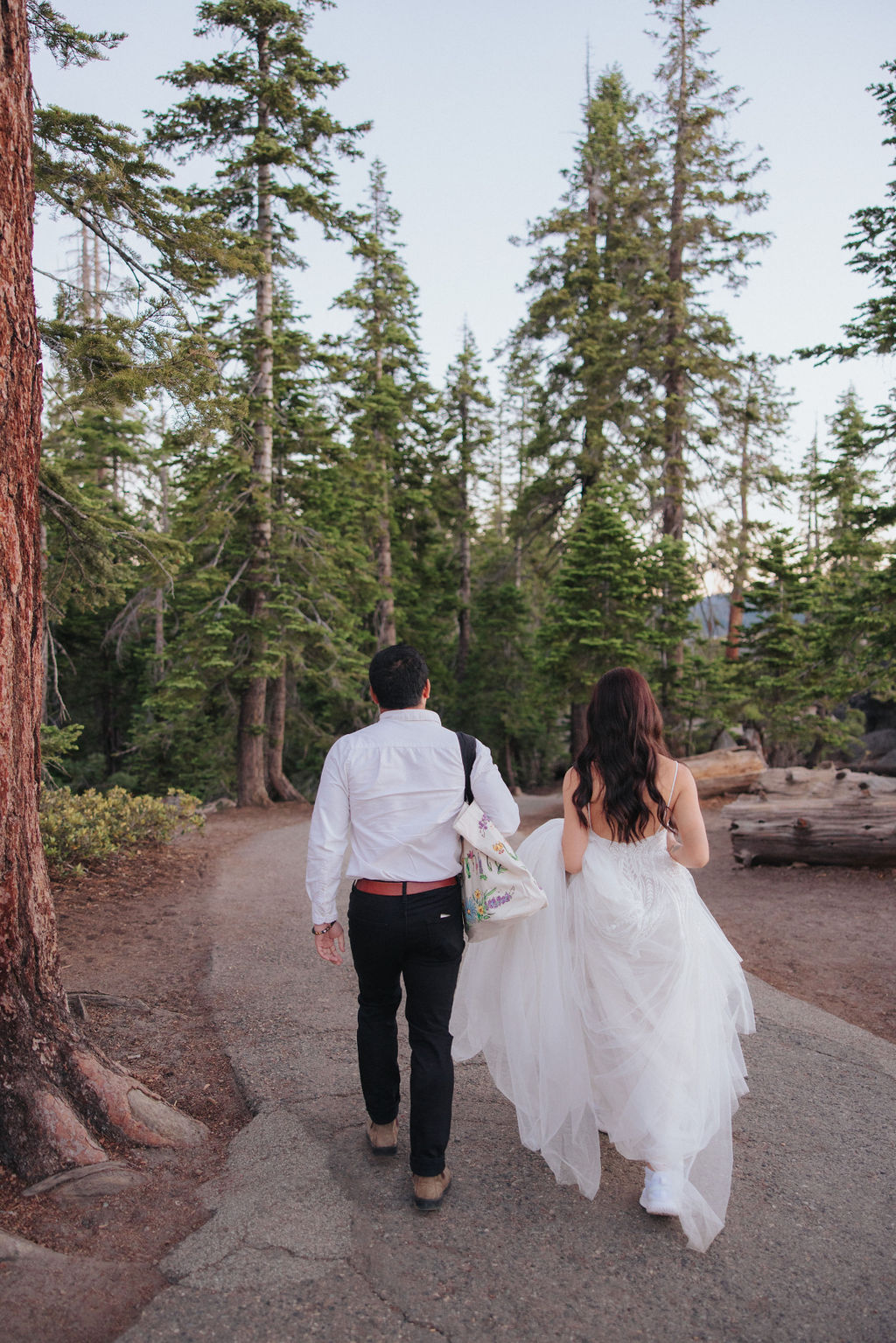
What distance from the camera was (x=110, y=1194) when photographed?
131 inches

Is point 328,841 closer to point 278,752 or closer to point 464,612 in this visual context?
point 278,752

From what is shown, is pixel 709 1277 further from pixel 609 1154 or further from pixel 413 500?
pixel 413 500

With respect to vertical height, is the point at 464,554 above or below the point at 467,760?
above

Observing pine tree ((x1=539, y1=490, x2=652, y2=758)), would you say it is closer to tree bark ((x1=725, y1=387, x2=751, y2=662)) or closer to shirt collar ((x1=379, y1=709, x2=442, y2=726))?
tree bark ((x1=725, y1=387, x2=751, y2=662))

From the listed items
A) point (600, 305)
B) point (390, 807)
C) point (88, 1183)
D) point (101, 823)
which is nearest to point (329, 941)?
point (390, 807)

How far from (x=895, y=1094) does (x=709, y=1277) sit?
2245 mm

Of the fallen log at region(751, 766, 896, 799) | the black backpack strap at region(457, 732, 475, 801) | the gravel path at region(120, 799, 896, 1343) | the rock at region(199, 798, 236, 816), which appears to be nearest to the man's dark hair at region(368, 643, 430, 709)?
the black backpack strap at region(457, 732, 475, 801)

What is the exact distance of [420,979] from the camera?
349cm

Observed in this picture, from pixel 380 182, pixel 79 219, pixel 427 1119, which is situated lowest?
pixel 427 1119

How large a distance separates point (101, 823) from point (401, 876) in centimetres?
688

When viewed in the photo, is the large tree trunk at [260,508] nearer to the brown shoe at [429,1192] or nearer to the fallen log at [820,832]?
the fallen log at [820,832]

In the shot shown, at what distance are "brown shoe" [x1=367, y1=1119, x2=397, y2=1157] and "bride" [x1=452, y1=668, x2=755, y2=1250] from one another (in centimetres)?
43

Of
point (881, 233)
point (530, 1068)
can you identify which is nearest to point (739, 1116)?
point (530, 1068)

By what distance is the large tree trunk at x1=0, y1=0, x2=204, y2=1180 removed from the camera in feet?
11.3
